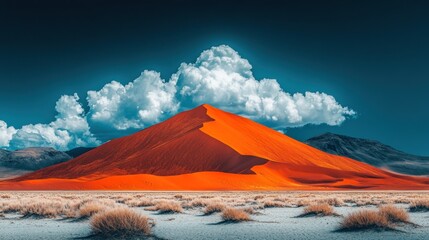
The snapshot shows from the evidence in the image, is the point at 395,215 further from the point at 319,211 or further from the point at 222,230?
the point at 222,230

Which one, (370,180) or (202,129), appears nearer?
(370,180)

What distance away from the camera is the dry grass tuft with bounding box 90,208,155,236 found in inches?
488

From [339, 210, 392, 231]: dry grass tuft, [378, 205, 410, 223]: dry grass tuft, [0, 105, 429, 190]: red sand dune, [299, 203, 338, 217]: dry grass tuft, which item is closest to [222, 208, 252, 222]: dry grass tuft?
[339, 210, 392, 231]: dry grass tuft

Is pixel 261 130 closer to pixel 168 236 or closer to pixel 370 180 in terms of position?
pixel 370 180

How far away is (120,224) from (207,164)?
288ft

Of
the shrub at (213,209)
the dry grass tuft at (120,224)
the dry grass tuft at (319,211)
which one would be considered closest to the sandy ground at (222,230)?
the dry grass tuft at (120,224)

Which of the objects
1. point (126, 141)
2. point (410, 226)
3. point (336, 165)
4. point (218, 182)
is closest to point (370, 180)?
point (336, 165)

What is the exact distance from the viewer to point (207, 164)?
100062mm

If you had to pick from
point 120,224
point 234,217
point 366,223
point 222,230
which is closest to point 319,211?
point 234,217

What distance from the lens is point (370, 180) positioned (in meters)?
99.2

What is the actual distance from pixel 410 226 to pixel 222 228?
19.8 feet

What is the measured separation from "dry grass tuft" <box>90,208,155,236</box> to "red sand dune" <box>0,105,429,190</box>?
219ft

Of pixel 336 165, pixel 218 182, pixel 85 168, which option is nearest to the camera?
pixel 218 182

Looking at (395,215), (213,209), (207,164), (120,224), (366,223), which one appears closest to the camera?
(120,224)
